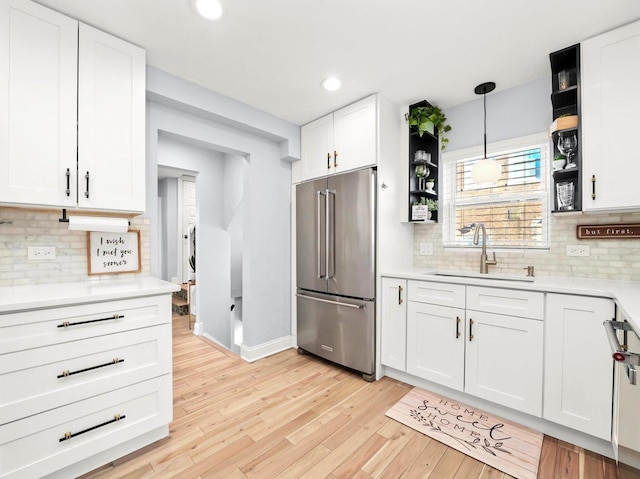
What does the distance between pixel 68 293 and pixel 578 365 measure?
2.87 m

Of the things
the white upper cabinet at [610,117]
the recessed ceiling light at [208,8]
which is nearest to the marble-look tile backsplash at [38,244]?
the recessed ceiling light at [208,8]

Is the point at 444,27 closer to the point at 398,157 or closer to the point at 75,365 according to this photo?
the point at 398,157

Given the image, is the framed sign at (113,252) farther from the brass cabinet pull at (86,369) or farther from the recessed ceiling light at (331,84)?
the recessed ceiling light at (331,84)

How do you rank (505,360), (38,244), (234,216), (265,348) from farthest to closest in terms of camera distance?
1. (234,216)
2. (265,348)
3. (505,360)
4. (38,244)

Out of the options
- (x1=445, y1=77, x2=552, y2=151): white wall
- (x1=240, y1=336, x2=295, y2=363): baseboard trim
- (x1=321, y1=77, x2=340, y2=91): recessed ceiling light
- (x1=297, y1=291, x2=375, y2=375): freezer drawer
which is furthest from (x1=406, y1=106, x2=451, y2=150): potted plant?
(x1=240, y1=336, x2=295, y2=363): baseboard trim

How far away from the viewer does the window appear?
7.87ft

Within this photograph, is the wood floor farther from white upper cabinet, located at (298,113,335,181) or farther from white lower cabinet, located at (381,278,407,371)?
white upper cabinet, located at (298,113,335,181)

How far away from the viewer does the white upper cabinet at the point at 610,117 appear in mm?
1713

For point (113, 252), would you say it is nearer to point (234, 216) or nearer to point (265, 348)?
point (265, 348)

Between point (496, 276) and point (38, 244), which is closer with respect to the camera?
point (38, 244)

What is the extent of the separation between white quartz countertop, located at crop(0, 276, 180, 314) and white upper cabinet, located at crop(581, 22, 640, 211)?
2.75 m

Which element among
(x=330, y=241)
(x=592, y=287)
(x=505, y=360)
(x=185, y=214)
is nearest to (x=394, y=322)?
(x=505, y=360)

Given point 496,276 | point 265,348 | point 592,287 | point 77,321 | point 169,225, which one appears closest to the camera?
point 77,321

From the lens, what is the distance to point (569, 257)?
220 centimetres
